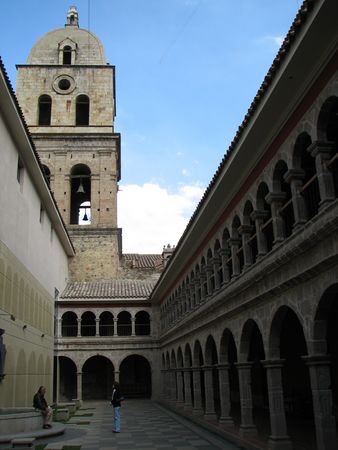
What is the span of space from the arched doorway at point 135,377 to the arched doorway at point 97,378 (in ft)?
3.24

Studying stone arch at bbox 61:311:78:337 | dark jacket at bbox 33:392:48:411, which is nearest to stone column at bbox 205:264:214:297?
dark jacket at bbox 33:392:48:411

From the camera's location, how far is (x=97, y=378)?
3534cm

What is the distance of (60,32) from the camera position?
42.0 m

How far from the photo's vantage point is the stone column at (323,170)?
8.88 meters

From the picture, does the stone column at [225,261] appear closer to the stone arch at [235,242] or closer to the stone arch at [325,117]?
the stone arch at [235,242]

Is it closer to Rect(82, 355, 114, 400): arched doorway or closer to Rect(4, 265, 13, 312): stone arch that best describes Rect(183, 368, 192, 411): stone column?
Rect(4, 265, 13, 312): stone arch

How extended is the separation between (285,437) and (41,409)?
8.68 m

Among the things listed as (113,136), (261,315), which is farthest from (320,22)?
(113,136)

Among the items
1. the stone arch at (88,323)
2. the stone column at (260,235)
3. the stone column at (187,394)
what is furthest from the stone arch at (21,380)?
the stone arch at (88,323)

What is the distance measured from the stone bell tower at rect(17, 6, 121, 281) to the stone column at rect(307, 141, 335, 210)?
29.1 metres

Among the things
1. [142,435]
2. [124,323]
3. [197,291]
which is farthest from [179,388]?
[124,323]

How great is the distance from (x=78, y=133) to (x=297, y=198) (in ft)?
101

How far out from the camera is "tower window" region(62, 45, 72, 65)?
41.3 metres

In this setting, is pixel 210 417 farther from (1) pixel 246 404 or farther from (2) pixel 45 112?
(2) pixel 45 112
